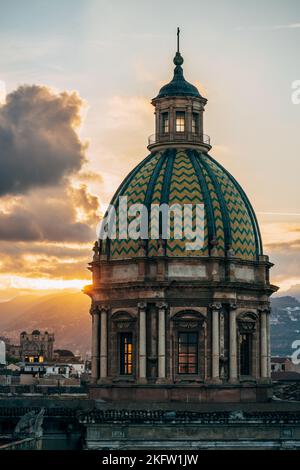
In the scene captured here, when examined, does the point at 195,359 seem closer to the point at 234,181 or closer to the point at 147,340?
the point at 147,340

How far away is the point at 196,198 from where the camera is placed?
68.6 meters

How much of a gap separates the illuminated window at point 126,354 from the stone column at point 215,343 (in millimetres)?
4806

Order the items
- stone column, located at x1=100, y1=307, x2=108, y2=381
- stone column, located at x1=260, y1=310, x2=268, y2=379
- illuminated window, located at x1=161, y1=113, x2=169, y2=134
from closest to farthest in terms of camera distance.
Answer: stone column, located at x1=100, y1=307, x2=108, y2=381
stone column, located at x1=260, y1=310, x2=268, y2=379
illuminated window, located at x1=161, y1=113, x2=169, y2=134

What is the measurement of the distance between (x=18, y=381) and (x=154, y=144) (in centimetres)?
3335

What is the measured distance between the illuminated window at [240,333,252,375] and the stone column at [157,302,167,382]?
5214 mm

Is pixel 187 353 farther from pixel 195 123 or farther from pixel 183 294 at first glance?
pixel 195 123

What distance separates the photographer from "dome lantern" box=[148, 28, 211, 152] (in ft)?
236

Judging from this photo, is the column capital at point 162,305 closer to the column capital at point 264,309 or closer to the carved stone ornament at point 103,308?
the carved stone ornament at point 103,308

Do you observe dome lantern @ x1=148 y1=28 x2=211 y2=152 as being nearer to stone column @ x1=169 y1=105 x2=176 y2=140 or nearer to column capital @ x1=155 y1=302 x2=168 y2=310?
stone column @ x1=169 y1=105 x2=176 y2=140

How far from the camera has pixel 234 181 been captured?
7200cm

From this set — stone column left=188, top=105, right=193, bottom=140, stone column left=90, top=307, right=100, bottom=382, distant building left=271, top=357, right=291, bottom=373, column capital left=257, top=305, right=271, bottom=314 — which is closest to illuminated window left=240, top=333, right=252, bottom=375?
column capital left=257, top=305, right=271, bottom=314

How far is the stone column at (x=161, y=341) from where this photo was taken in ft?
219

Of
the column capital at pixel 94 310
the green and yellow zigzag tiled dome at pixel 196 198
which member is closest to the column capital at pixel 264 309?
the green and yellow zigzag tiled dome at pixel 196 198
